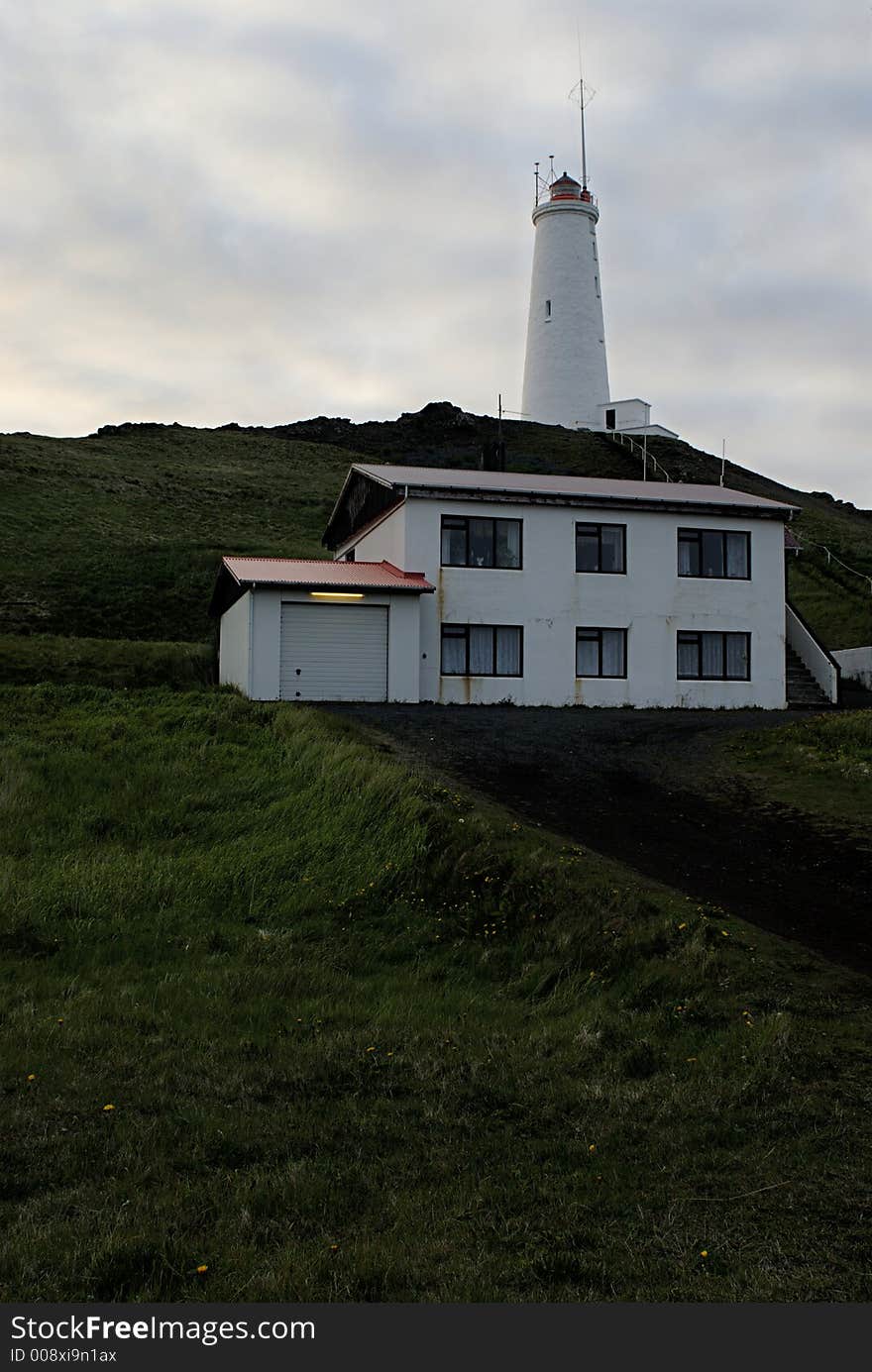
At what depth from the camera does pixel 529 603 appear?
28.1 meters

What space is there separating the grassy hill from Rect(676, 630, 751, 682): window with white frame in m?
9.11

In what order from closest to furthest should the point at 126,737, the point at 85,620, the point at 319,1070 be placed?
the point at 319,1070
the point at 126,737
the point at 85,620

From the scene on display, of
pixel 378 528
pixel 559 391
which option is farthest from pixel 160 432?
pixel 378 528

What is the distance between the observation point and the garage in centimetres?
2559

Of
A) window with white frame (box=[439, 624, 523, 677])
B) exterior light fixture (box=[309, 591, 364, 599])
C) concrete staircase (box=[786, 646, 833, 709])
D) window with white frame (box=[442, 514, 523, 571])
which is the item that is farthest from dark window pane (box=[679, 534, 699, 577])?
exterior light fixture (box=[309, 591, 364, 599])

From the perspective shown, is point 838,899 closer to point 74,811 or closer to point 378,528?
point 74,811

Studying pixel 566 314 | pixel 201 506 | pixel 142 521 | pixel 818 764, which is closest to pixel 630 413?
pixel 566 314

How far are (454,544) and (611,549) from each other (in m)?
3.98

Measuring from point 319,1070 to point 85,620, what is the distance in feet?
103

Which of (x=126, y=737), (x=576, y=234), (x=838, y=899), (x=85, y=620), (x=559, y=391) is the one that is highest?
(x=576, y=234)

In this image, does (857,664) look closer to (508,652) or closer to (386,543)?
(508,652)

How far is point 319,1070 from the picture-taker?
772 centimetres

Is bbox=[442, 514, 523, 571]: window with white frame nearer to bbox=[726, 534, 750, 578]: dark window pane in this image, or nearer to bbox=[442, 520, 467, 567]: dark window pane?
bbox=[442, 520, 467, 567]: dark window pane

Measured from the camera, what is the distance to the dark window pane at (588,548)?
2880 cm
